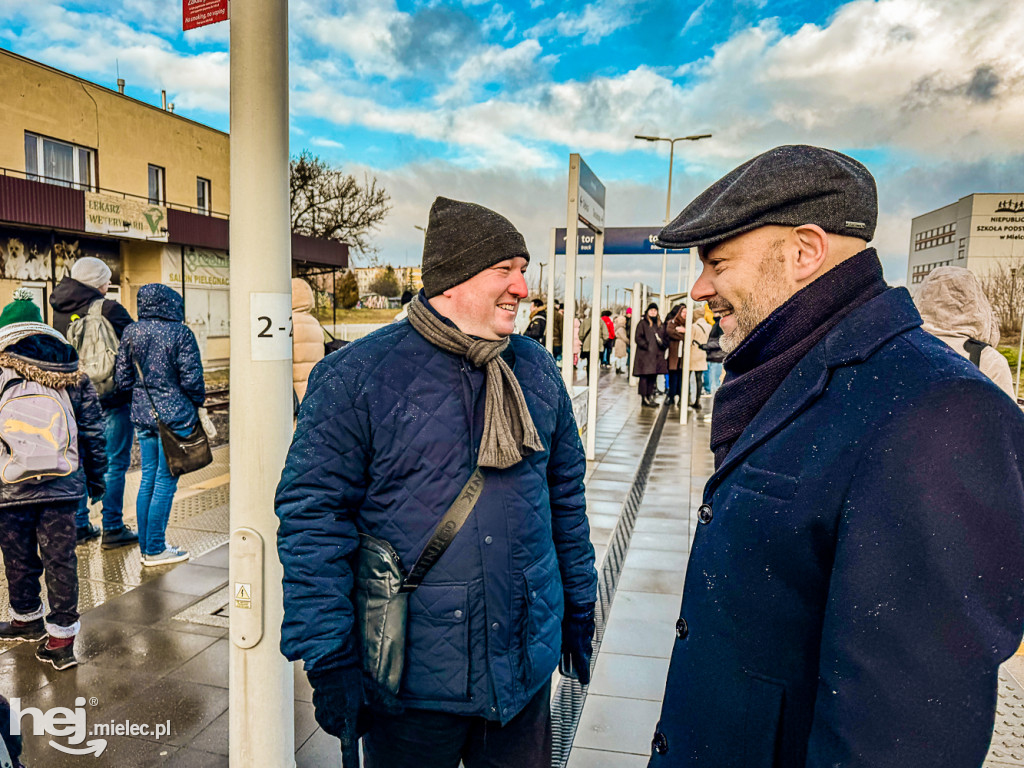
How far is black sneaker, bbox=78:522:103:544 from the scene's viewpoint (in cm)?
569

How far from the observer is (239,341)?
8.27 ft

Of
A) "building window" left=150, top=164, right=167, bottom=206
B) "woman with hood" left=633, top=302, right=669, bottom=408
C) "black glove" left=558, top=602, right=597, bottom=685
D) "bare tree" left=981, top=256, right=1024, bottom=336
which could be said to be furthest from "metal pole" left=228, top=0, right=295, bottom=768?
"building window" left=150, top=164, right=167, bottom=206

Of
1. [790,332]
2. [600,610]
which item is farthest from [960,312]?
[790,332]

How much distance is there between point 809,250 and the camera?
4.44ft

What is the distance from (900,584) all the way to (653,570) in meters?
4.66

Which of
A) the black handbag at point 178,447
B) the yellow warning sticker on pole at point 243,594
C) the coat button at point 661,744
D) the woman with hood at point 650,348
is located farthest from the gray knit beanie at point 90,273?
the woman with hood at point 650,348

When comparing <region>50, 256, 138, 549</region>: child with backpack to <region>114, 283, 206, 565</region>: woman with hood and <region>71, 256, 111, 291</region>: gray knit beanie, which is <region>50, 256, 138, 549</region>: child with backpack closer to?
<region>71, 256, 111, 291</region>: gray knit beanie

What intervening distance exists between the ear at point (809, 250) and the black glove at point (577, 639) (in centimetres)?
147

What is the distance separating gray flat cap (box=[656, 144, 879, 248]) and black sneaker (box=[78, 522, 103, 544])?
19.3 ft

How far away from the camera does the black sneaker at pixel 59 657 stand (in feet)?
12.2

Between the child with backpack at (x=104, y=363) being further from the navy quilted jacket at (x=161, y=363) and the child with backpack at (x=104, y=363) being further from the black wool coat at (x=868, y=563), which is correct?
the black wool coat at (x=868, y=563)

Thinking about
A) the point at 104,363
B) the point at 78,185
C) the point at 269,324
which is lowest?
the point at 104,363

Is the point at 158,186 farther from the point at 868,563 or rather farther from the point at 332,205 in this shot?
the point at 868,563

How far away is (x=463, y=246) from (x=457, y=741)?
1.46 metres
